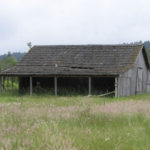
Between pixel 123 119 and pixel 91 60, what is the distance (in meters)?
18.4

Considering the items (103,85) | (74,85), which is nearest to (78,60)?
(74,85)

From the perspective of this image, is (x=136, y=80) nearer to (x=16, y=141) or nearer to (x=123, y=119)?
(x=123, y=119)

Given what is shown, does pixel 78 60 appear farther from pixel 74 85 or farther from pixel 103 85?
pixel 103 85

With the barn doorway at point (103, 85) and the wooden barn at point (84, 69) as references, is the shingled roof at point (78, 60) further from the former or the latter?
the barn doorway at point (103, 85)

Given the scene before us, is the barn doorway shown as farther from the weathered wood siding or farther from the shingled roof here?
the shingled roof

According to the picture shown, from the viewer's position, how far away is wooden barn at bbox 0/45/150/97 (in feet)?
74.7

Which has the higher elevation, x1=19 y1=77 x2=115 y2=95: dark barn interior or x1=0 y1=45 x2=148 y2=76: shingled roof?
x1=0 y1=45 x2=148 y2=76: shingled roof

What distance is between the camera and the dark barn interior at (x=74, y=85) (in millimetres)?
24188

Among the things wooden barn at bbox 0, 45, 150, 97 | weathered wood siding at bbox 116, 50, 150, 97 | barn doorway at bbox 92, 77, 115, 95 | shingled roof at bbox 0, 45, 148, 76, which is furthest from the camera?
barn doorway at bbox 92, 77, 115, 95

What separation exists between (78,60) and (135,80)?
6211 mm

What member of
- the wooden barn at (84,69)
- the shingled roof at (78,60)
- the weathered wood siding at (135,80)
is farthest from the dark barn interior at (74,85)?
the shingled roof at (78,60)

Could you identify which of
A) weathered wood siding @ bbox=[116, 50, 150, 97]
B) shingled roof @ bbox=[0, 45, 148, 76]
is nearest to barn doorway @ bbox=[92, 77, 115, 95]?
weathered wood siding @ bbox=[116, 50, 150, 97]

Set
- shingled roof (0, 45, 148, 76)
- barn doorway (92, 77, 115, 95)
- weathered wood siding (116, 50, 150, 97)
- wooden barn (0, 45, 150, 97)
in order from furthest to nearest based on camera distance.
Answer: barn doorway (92, 77, 115, 95)
weathered wood siding (116, 50, 150, 97)
shingled roof (0, 45, 148, 76)
wooden barn (0, 45, 150, 97)

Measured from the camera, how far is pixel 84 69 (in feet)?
77.6
